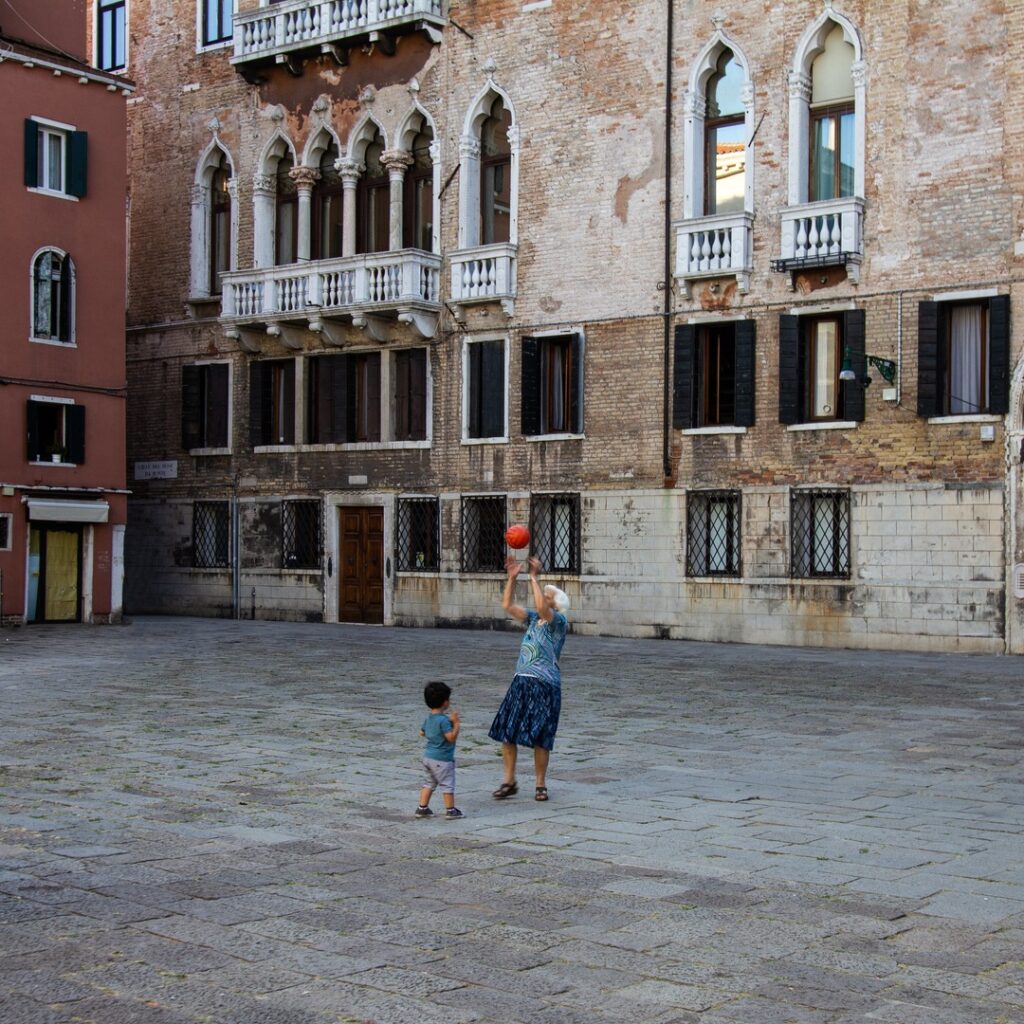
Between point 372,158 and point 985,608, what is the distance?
1462 centimetres

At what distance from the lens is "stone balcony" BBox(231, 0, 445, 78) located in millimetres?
28688

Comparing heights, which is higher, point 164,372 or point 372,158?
point 372,158

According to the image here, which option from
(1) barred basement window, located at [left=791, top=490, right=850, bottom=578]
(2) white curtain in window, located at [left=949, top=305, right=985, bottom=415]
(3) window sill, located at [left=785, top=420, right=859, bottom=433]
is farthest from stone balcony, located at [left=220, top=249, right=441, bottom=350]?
(2) white curtain in window, located at [left=949, top=305, right=985, bottom=415]

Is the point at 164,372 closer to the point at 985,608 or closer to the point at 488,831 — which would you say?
the point at 985,608

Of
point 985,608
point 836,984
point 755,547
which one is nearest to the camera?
point 836,984

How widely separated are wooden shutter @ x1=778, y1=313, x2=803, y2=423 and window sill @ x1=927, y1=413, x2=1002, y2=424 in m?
2.20

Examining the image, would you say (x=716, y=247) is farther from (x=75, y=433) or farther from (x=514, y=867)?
(x=514, y=867)

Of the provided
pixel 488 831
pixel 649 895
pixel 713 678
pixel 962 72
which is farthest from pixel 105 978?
pixel 962 72

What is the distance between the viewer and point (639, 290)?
26.1m

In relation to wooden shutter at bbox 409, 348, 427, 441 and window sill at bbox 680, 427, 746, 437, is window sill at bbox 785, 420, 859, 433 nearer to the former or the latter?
window sill at bbox 680, 427, 746, 437

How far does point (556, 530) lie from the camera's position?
27.2 m

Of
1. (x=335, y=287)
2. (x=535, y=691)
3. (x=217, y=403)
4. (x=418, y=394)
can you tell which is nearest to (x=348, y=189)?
(x=335, y=287)

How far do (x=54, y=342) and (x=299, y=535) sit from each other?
5824mm

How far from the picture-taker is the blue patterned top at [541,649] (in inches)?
384
